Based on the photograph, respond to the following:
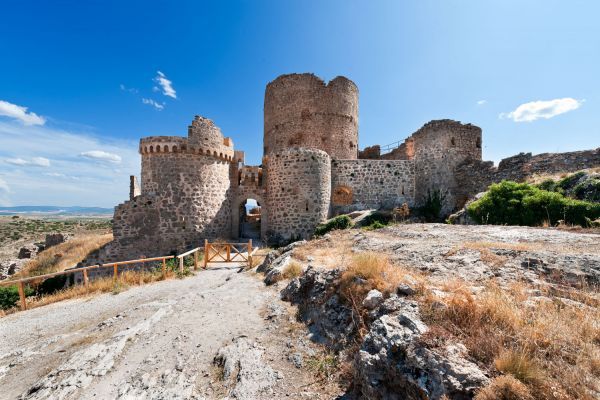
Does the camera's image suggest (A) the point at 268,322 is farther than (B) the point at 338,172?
No

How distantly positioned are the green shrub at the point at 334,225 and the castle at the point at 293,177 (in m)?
0.69

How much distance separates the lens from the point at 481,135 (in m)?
20.2

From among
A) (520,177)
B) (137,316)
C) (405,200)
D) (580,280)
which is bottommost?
(137,316)

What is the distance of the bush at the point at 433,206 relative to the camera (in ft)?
64.1

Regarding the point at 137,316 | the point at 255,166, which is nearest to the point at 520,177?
the point at 255,166

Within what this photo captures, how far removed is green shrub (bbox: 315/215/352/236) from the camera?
17.4m

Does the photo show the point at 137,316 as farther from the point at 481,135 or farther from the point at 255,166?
the point at 481,135

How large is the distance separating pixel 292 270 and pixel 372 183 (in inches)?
531

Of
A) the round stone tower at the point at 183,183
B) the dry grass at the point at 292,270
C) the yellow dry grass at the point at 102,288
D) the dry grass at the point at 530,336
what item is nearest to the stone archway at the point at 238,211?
the round stone tower at the point at 183,183

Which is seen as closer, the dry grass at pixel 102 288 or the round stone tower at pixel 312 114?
the dry grass at pixel 102 288

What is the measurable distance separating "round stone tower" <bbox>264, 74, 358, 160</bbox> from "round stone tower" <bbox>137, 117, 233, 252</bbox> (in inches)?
324

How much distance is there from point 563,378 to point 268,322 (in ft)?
16.9

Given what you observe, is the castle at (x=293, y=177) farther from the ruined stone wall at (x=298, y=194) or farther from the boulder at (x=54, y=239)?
the boulder at (x=54, y=239)

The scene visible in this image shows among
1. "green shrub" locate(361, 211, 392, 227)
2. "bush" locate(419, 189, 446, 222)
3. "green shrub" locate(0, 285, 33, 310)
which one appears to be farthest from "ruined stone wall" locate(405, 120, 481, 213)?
"green shrub" locate(0, 285, 33, 310)
